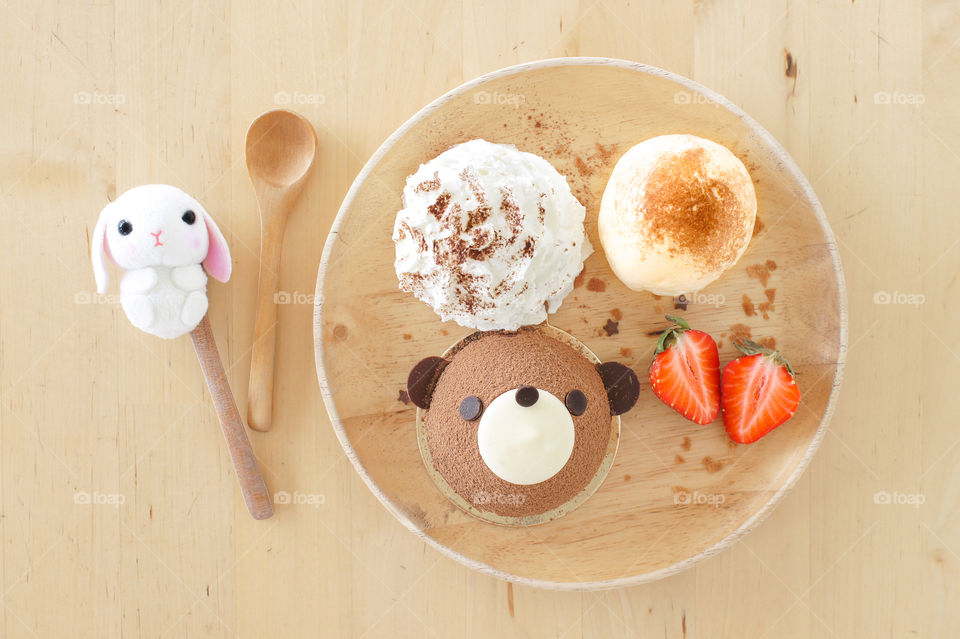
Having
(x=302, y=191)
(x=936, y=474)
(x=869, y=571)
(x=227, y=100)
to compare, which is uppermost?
(x=227, y=100)

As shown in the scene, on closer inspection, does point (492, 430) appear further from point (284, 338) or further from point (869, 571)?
point (869, 571)

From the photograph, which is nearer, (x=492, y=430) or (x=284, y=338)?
(x=492, y=430)

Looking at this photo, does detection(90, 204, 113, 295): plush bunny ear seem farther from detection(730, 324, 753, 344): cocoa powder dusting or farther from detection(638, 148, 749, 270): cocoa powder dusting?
detection(730, 324, 753, 344): cocoa powder dusting

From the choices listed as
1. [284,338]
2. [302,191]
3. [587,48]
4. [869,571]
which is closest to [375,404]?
[284,338]

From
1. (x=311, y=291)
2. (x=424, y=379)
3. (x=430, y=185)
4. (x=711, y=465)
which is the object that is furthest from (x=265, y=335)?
(x=711, y=465)

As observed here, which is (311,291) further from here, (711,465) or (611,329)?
(711,465)

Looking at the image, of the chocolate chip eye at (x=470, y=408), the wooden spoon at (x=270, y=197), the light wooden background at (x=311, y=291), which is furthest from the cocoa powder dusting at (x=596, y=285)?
the wooden spoon at (x=270, y=197)

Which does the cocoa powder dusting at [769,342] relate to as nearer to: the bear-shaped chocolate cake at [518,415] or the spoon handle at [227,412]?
the bear-shaped chocolate cake at [518,415]
